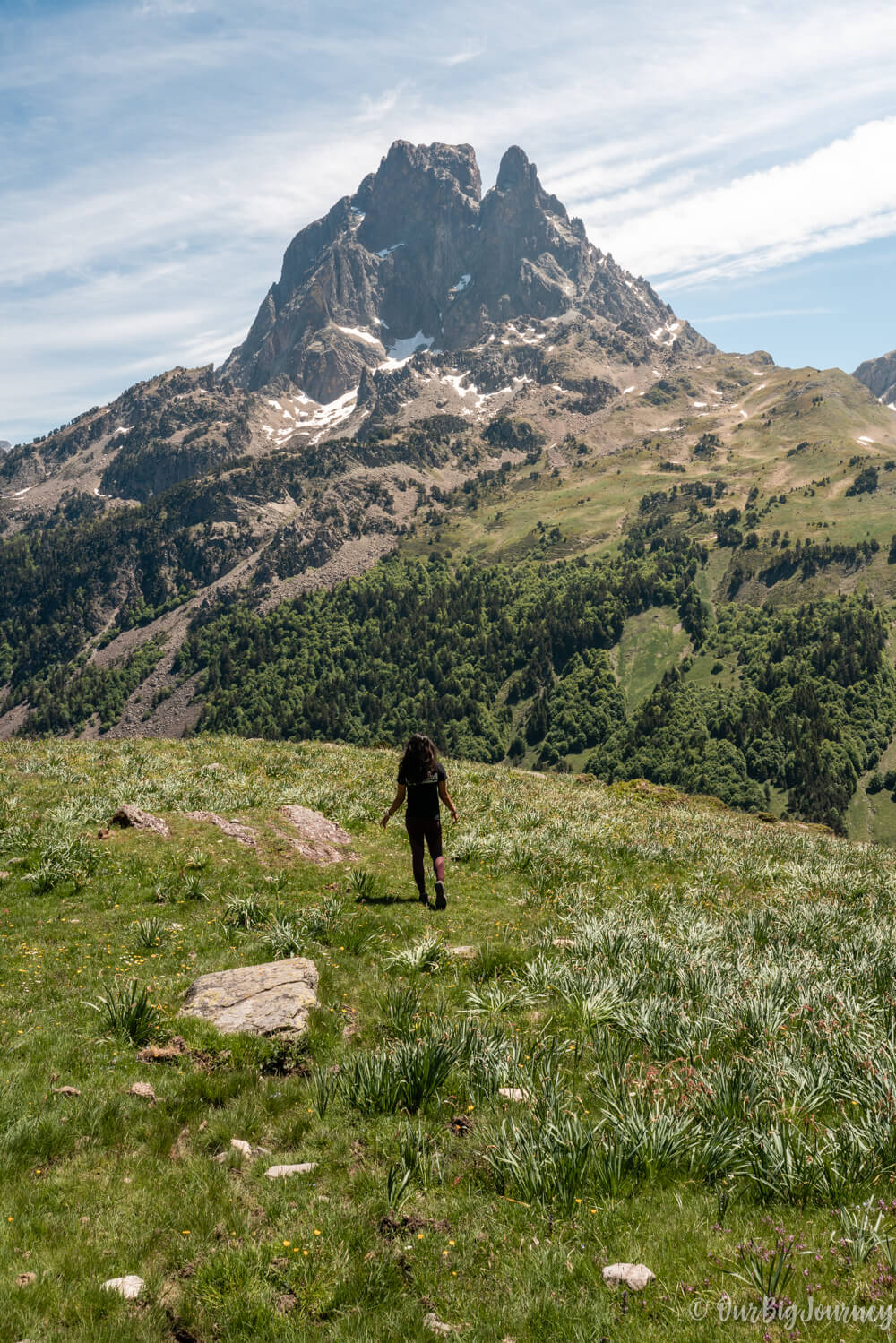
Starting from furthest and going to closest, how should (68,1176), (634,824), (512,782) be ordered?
(512,782) → (634,824) → (68,1176)

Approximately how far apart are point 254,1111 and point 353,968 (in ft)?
11.6

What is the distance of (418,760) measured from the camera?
A: 13.7m

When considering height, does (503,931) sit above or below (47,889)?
below

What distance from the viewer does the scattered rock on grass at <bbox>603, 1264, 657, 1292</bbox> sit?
4.34 metres

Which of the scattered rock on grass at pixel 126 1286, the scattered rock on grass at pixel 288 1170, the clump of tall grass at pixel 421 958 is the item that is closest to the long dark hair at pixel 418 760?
the clump of tall grass at pixel 421 958

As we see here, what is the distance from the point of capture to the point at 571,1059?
757cm

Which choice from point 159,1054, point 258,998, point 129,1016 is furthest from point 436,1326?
point 129,1016

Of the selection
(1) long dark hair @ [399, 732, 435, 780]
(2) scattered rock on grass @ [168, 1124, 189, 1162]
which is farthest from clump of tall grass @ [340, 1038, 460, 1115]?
(1) long dark hair @ [399, 732, 435, 780]

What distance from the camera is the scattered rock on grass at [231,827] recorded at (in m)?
16.9

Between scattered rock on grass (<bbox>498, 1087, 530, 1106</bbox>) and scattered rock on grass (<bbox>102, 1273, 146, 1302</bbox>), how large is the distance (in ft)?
11.2

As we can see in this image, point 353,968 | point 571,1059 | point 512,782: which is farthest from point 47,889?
point 512,782

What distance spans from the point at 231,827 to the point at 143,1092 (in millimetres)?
10980

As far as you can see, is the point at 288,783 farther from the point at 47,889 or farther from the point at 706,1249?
the point at 706,1249

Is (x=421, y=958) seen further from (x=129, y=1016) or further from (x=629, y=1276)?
(x=629, y=1276)
